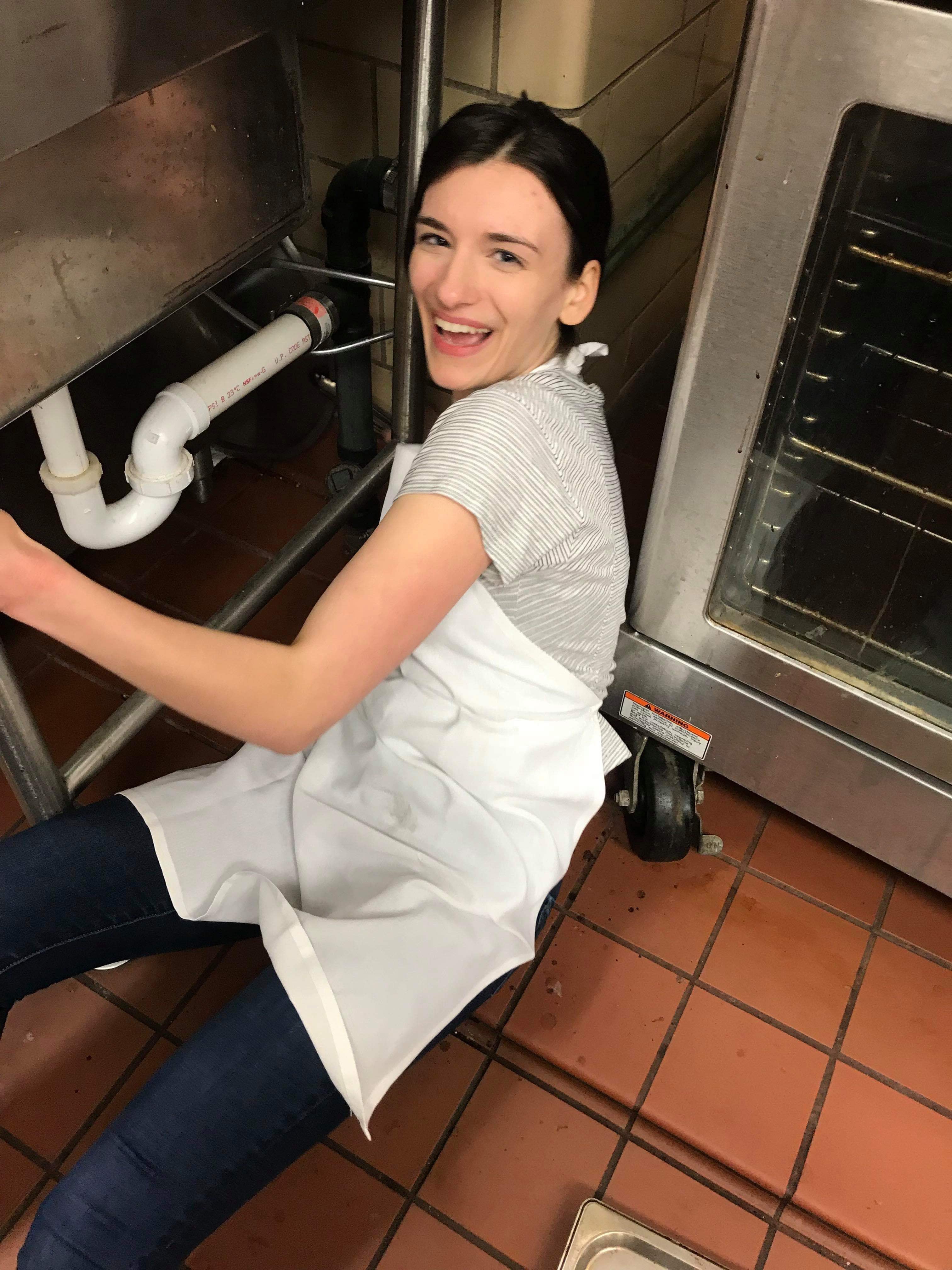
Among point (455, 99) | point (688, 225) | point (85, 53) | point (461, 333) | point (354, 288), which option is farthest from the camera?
point (688, 225)

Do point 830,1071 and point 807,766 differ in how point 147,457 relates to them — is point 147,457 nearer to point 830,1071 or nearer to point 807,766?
point 807,766

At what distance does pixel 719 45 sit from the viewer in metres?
1.34

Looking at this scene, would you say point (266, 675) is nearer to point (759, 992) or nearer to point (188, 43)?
point (188, 43)

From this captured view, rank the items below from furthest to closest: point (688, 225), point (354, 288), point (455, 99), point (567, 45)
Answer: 1. point (688, 225)
2. point (354, 288)
3. point (455, 99)
4. point (567, 45)

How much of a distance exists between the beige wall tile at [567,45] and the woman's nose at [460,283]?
0.41m

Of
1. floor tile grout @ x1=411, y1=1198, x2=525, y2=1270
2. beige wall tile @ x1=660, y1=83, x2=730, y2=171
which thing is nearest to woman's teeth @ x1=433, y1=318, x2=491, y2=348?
beige wall tile @ x1=660, y1=83, x2=730, y2=171

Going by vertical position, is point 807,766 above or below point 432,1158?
above

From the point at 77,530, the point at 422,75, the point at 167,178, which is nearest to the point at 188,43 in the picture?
the point at 167,178

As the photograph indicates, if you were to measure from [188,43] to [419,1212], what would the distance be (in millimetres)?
1027

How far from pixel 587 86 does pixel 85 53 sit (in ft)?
→ 2.09

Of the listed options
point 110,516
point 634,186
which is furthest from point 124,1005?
point 634,186

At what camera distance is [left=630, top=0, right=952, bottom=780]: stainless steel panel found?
61 centimetres

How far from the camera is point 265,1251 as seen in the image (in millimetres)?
906

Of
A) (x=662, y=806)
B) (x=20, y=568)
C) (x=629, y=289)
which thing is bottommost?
(x=662, y=806)
